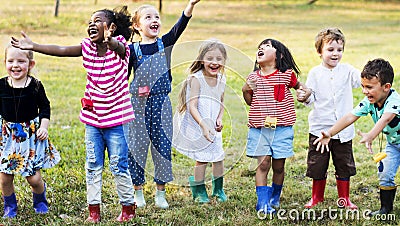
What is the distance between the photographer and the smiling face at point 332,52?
489cm

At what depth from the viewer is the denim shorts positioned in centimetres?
483

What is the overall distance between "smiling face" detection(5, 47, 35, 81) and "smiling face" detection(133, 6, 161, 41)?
0.88 meters

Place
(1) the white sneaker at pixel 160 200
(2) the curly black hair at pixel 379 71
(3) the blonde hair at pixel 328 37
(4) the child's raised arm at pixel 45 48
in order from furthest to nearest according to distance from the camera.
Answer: (1) the white sneaker at pixel 160 200, (3) the blonde hair at pixel 328 37, (2) the curly black hair at pixel 379 71, (4) the child's raised arm at pixel 45 48

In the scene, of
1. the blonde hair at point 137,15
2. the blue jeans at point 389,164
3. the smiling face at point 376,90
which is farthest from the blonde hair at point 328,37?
the blonde hair at point 137,15

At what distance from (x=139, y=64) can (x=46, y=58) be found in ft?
36.0

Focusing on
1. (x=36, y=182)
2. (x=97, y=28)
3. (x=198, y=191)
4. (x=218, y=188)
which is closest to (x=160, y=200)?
(x=198, y=191)

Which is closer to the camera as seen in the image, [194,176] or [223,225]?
[223,225]

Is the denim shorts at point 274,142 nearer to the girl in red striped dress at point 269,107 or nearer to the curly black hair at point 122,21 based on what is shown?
the girl in red striped dress at point 269,107

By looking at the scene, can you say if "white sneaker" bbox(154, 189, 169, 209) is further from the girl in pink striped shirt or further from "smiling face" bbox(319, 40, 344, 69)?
"smiling face" bbox(319, 40, 344, 69)

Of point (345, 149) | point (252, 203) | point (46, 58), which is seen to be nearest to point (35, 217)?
point (252, 203)

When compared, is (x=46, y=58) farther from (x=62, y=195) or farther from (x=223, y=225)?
(x=223, y=225)

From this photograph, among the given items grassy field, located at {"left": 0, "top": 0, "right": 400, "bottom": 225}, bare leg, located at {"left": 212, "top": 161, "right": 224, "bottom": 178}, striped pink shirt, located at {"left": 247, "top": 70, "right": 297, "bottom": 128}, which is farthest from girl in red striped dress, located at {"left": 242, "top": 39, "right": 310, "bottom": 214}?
bare leg, located at {"left": 212, "top": 161, "right": 224, "bottom": 178}

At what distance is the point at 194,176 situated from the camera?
17.1 ft

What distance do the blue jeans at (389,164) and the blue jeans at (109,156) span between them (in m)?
1.82
